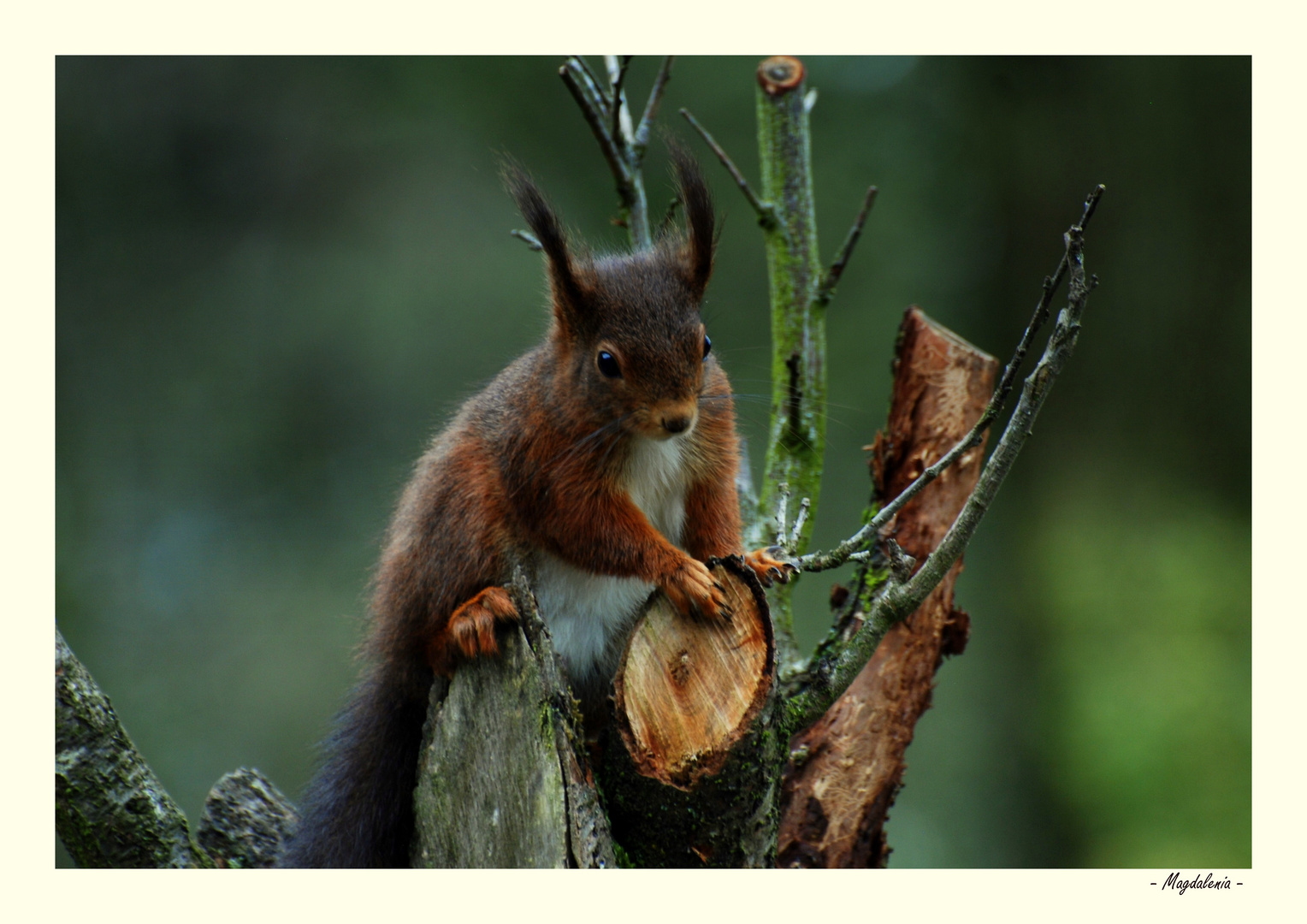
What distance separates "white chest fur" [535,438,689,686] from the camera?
1983mm

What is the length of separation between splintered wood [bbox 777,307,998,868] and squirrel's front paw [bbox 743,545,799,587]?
20.2 inches

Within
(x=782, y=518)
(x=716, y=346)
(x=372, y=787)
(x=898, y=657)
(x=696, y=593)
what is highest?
(x=716, y=346)

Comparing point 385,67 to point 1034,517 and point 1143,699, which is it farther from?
point 1143,699

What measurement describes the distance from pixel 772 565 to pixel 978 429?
0.46 m

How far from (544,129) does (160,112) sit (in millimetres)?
1517

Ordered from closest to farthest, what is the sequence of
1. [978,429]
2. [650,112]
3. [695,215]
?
[978,429], [695,215], [650,112]

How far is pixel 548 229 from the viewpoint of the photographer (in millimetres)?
1832

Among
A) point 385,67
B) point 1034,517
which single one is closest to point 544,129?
point 385,67

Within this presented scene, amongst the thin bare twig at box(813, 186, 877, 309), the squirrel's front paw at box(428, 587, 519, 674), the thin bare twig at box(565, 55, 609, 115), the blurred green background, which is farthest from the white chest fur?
the blurred green background

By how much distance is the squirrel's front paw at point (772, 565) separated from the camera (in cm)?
167

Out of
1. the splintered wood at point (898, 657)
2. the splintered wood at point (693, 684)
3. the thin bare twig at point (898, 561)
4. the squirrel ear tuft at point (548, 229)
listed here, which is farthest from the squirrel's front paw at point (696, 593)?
the splintered wood at point (898, 657)

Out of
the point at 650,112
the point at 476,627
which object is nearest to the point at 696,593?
the point at 476,627

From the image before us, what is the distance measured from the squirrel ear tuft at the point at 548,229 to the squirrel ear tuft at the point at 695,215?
0.23 metres

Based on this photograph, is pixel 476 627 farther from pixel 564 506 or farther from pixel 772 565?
pixel 772 565
